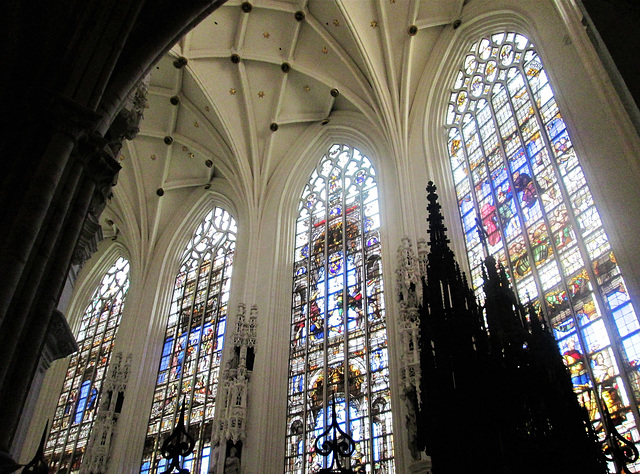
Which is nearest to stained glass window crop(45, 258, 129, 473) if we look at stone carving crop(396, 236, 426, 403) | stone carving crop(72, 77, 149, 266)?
stone carving crop(396, 236, 426, 403)

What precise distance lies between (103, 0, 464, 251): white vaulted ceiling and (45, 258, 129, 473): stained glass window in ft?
8.00

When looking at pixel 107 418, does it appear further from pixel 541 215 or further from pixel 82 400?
pixel 541 215

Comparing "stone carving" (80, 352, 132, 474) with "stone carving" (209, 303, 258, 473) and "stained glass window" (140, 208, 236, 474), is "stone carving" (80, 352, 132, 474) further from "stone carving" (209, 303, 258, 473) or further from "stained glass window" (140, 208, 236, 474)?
"stone carving" (209, 303, 258, 473)

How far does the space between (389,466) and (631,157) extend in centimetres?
706

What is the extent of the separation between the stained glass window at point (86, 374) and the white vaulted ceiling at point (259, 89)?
2.44 m

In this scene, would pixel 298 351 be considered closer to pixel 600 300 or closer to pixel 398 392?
pixel 398 392

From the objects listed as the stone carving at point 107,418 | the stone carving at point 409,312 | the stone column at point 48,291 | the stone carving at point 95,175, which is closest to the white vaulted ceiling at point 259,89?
the stone carving at point 409,312

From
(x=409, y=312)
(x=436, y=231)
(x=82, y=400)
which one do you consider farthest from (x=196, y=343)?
(x=436, y=231)

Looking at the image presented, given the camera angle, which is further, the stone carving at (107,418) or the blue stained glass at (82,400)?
the blue stained glass at (82,400)

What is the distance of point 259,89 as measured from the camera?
19.1 meters

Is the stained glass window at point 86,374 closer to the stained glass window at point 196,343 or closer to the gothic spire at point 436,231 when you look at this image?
the stained glass window at point 196,343

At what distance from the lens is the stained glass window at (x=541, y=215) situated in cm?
935

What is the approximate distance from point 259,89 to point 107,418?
34.4 feet

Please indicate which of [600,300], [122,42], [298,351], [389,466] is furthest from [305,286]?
→ [122,42]
